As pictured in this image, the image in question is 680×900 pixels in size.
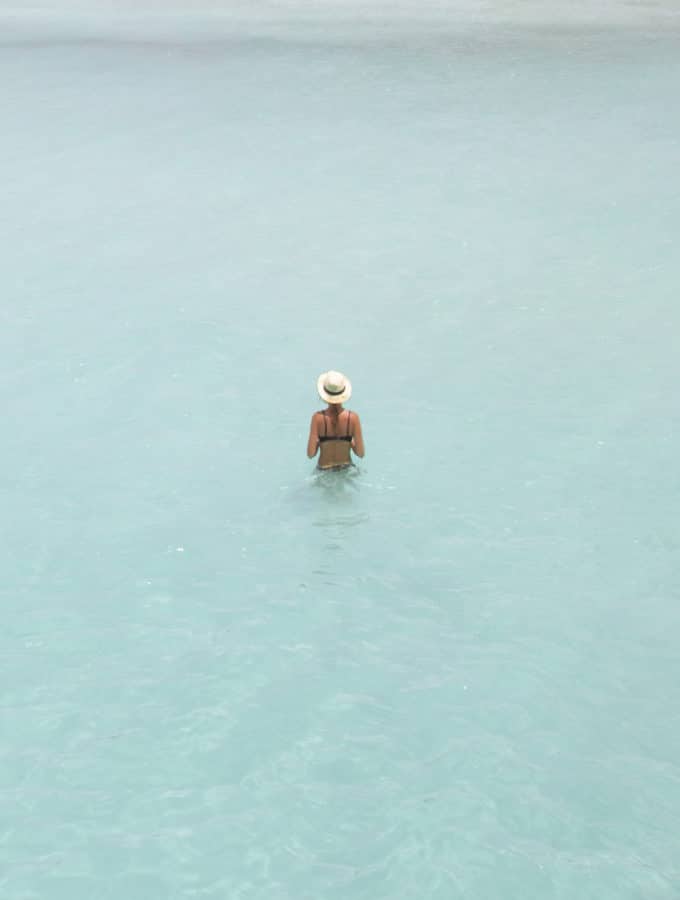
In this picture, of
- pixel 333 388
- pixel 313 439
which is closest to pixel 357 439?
pixel 313 439

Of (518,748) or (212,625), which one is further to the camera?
(212,625)

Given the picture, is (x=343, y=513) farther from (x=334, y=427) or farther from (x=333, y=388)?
(x=333, y=388)

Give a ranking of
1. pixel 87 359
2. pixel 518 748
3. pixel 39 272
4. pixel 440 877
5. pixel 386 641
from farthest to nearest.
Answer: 1. pixel 39 272
2. pixel 87 359
3. pixel 386 641
4. pixel 518 748
5. pixel 440 877

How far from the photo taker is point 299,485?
880 cm

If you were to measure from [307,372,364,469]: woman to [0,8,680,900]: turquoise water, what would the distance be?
47cm

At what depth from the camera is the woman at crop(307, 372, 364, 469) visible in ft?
Answer: 25.9

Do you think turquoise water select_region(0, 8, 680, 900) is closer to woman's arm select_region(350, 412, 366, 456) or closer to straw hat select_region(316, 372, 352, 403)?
woman's arm select_region(350, 412, 366, 456)

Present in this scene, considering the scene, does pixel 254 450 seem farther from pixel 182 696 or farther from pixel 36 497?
pixel 182 696

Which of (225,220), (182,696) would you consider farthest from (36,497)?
(225,220)

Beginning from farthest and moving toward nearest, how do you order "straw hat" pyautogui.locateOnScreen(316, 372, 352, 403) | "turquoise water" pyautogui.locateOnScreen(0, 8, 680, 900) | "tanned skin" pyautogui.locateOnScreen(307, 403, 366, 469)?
"tanned skin" pyautogui.locateOnScreen(307, 403, 366, 469) → "straw hat" pyautogui.locateOnScreen(316, 372, 352, 403) → "turquoise water" pyautogui.locateOnScreen(0, 8, 680, 900)

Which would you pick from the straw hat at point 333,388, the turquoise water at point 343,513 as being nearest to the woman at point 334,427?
the straw hat at point 333,388

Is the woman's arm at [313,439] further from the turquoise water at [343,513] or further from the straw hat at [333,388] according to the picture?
the turquoise water at [343,513]

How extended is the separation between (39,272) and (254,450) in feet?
14.1

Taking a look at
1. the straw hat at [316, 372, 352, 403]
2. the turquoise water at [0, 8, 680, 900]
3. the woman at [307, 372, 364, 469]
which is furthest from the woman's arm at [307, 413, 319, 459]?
the turquoise water at [0, 8, 680, 900]
